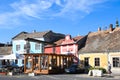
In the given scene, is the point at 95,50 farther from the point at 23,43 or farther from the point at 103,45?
the point at 23,43

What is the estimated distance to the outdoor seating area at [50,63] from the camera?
40.3 m

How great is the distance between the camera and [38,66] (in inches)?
1644

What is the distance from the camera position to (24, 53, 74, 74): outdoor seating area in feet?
132

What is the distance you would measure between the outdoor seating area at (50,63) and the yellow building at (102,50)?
252 cm

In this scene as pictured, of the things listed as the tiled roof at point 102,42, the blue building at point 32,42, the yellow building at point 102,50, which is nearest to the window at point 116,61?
the yellow building at point 102,50

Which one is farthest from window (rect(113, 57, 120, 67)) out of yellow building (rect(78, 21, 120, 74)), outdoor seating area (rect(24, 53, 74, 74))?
outdoor seating area (rect(24, 53, 74, 74))

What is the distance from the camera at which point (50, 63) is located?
4269 cm

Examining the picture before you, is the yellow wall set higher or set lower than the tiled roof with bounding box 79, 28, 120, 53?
lower

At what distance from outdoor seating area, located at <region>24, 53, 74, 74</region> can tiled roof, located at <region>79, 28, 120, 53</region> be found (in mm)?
2948

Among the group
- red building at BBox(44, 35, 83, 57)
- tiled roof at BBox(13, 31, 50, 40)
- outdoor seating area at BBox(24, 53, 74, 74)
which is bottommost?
outdoor seating area at BBox(24, 53, 74, 74)

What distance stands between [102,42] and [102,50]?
3155mm

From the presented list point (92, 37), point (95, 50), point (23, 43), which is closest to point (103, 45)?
point (95, 50)

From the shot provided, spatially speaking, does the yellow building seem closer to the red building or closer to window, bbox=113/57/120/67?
window, bbox=113/57/120/67

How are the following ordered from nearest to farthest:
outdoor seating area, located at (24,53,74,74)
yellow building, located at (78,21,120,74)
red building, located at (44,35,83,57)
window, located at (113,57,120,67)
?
window, located at (113,57,120,67), yellow building, located at (78,21,120,74), outdoor seating area, located at (24,53,74,74), red building, located at (44,35,83,57)
